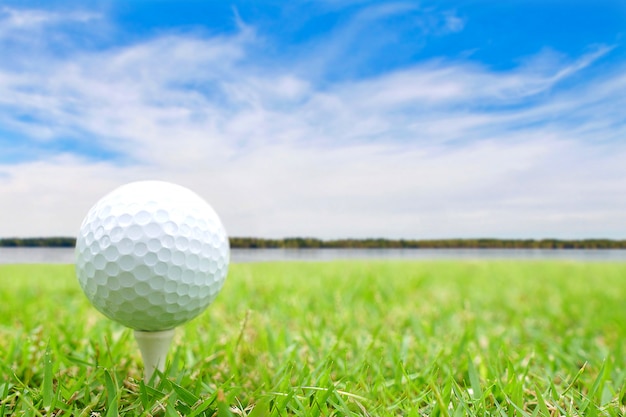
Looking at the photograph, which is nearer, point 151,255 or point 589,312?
point 151,255

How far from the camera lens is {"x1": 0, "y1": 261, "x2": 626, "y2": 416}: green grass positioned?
6.25ft

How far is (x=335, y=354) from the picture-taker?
2.68 metres

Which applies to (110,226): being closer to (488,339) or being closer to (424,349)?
(424,349)

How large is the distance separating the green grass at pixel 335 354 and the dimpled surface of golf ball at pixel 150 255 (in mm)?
256

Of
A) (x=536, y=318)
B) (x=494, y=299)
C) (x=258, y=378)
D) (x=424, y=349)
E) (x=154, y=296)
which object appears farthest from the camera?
(x=494, y=299)

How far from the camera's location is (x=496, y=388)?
2.05 meters

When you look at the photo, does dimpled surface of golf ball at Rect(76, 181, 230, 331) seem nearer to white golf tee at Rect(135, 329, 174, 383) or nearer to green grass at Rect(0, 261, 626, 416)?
white golf tee at Rect(135, 329, 174, 383)

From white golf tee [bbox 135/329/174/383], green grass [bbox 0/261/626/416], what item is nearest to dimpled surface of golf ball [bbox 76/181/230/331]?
white golf tee [bbox 135/329/174/383]

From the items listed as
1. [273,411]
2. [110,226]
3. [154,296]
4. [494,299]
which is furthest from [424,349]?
[494,299]

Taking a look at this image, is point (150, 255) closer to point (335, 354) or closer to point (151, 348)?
point (151, 348)

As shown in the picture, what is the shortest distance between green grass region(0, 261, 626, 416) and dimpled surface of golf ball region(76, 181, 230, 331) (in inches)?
10.1

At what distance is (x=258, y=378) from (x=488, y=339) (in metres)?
1.79

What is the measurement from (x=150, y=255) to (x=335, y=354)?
120cm

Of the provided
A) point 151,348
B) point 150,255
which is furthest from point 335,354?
point 150,255
